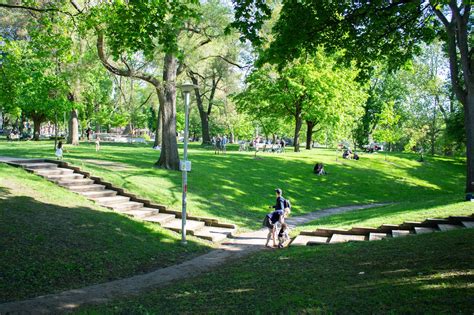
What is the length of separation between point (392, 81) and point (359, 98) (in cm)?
2219

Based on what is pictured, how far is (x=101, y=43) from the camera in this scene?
17.4 metres

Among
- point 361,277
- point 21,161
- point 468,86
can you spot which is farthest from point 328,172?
point 361,277

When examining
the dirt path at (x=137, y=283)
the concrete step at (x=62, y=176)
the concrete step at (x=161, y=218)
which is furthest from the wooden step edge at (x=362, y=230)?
the concrete step at (x=62, y=176)

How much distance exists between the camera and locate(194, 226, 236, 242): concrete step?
13.8 m

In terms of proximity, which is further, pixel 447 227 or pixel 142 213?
pixel 142 213

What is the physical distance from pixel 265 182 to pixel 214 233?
11.0m

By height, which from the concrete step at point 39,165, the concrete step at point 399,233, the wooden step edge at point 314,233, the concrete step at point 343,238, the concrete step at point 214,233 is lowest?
the concrete step at point 214,233

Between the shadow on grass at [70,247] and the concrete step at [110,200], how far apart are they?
4.14ft

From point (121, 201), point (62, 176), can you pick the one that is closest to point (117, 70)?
point (62, 176)

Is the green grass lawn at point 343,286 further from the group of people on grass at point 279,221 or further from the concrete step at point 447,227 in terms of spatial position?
the group of people on grass at point 279,221

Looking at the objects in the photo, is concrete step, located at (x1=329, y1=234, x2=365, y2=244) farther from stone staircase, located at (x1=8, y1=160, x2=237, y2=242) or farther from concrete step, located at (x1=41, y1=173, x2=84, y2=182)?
concrete step, located at (x1=41, y1=173, x2=84, y2=182)

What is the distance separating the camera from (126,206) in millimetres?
14930

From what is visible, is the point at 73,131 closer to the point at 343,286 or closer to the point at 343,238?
the point at 343,238

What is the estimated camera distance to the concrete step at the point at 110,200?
14.6 meters
